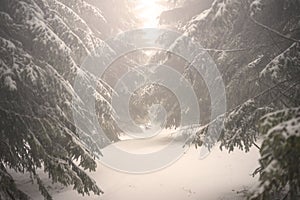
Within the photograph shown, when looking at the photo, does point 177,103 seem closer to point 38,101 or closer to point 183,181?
point 183,181

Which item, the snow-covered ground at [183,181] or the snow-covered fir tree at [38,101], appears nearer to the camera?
the snow-covered fir tree at [38,101]

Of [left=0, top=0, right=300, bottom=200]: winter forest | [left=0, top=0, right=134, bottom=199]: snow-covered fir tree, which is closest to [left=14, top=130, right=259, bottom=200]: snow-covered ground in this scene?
[left=0, top=0, right=300, bottom=200]: winter forest

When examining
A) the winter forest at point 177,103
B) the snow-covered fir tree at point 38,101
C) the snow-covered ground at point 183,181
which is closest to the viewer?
the winter forest at point 177,103

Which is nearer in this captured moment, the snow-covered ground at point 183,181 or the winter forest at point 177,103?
the winter forest at point 177,103

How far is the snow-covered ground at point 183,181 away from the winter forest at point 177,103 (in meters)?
0.04

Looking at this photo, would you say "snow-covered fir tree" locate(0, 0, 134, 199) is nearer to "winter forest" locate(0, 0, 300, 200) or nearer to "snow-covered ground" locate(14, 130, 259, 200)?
"winter forest" locate(0, 0, 300, 200)

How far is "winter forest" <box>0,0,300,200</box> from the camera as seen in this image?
6195mm

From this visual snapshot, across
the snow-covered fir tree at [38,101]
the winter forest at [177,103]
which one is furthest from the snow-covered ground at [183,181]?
the snow-covered fir tree at [38,101]

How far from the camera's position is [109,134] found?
37.7 ft

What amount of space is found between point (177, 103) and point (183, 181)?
3.63 metres

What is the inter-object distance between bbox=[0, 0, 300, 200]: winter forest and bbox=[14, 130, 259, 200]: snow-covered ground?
0.13ft

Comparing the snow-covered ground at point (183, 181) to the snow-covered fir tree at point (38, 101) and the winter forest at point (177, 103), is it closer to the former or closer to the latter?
the winter forest at point (177, 103)

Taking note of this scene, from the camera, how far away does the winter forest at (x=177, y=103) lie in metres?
6.20

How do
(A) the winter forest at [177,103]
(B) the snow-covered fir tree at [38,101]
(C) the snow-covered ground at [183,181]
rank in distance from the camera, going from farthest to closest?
(C) the snow-covered ground at [183,181], (B) the snow-covered fir tree at [38,101], (A) the winter forest at [177,103]
